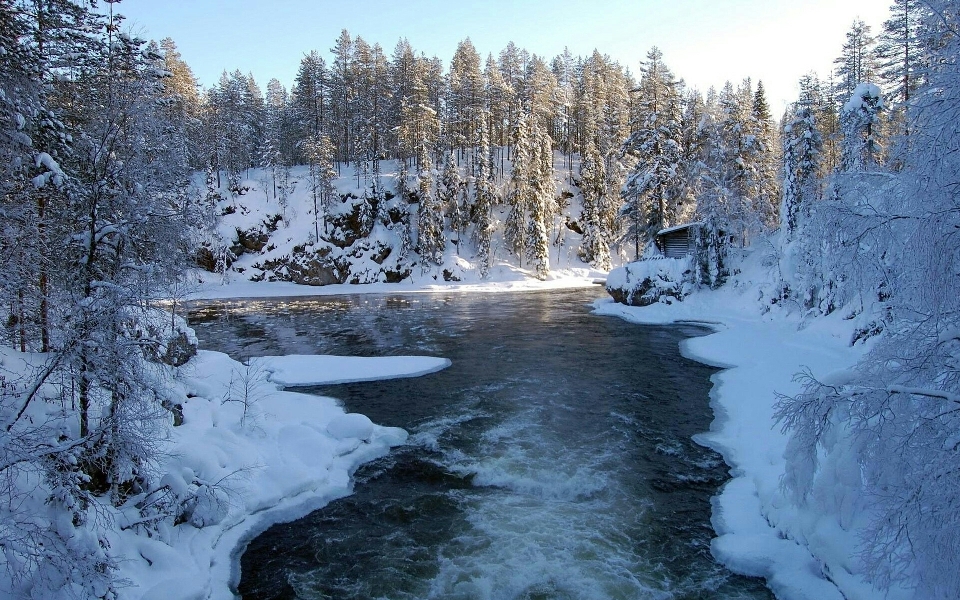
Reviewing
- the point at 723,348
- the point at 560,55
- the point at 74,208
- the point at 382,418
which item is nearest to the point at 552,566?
the point at 382,418

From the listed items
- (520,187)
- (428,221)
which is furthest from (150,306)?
(520,187)

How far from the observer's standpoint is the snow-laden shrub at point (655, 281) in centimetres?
3584

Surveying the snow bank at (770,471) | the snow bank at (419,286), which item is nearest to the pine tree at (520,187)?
the snow bank at (419,286)

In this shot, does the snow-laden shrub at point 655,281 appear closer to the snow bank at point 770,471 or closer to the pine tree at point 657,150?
the pine tree at point 657,150

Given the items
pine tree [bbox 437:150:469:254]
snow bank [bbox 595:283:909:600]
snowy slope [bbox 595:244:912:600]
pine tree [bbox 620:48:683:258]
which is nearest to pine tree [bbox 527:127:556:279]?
pine tree [bbox 437:150:469:254]

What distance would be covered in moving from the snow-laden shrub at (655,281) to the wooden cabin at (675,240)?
306cm

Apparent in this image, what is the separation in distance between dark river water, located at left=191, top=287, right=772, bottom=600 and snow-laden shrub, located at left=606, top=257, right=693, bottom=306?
→ 14.8m

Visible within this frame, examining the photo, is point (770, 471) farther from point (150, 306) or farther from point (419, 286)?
point (419, 286)

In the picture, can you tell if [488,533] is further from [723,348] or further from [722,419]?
[723,348]

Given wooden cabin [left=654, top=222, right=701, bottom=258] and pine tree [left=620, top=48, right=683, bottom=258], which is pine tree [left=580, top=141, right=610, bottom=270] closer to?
pine tree [left=620, top=48, right=683, bottom=258]

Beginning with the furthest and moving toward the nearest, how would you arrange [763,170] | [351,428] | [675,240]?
1. [763,170]
2. [675,240]
3. [351,428]

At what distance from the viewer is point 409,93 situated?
6881 centimetres

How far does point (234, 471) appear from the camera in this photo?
9.80 metres

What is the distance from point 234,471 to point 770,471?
10304mm
